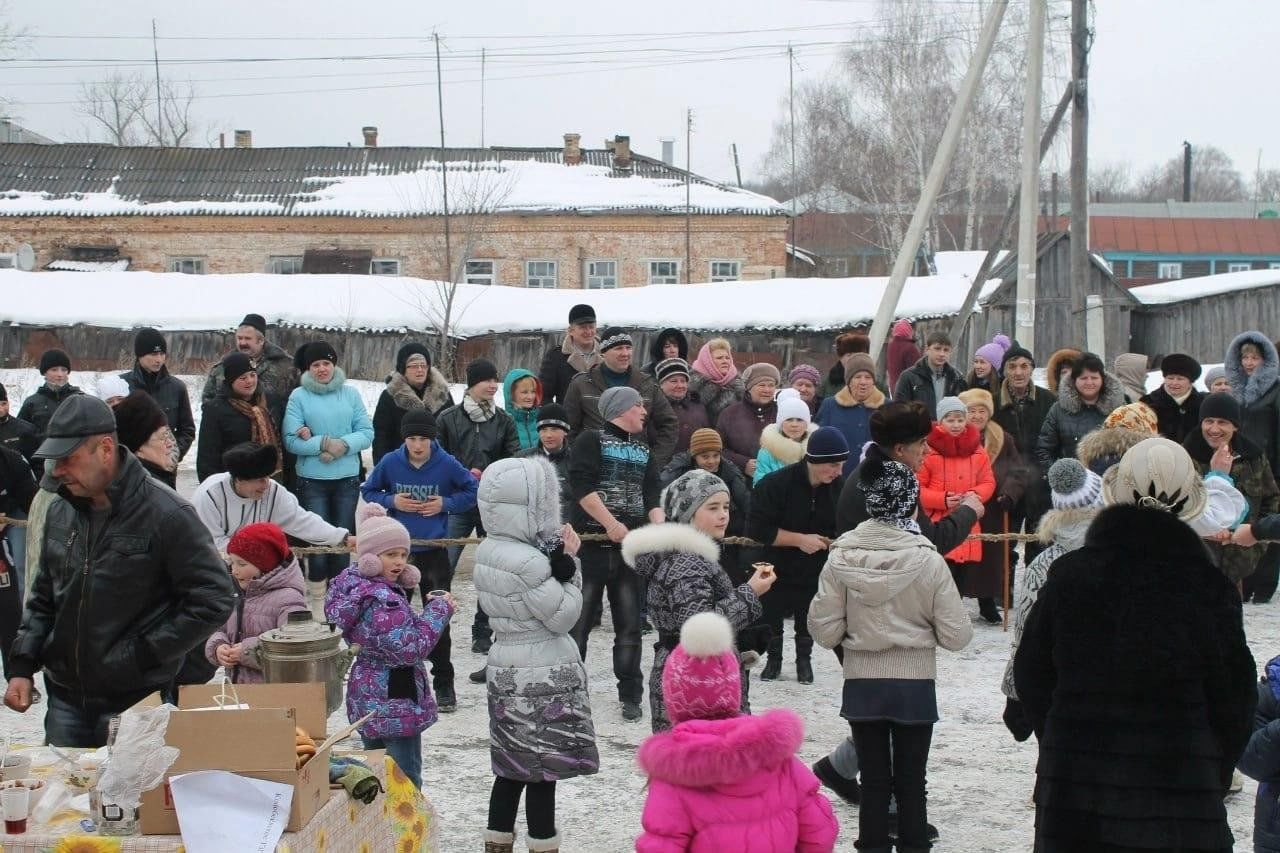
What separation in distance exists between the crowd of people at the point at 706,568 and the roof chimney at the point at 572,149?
32.4 meters

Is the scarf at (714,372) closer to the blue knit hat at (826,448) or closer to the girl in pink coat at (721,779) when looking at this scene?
the blue knit hat at (826,448)

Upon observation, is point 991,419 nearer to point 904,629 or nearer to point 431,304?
point 904,629

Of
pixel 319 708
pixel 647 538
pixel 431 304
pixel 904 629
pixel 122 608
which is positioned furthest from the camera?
pixel 431 304

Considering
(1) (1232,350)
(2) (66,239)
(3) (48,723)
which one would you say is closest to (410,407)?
(3) (48,723)

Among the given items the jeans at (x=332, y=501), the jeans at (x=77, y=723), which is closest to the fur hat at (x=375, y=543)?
the jeans at (x=77, y=723)

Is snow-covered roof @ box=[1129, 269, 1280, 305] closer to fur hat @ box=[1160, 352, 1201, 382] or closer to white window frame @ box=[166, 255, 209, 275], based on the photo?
fur hat @ box=[1160, 352, 1201, 382]

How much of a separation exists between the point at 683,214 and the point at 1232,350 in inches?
1105

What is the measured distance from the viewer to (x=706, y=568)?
5.44 meters

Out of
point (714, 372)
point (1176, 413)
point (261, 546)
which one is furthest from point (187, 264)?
point (261, 546)

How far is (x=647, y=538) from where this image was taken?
5.39m

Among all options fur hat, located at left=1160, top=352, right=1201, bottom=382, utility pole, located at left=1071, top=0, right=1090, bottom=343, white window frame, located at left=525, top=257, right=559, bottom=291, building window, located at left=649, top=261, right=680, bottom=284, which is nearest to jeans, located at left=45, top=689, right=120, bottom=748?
fur hat, located at left=1160, top=352, right=1201, bottom=382

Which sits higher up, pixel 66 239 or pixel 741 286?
pixel 66 239

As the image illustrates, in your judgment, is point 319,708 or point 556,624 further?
point 556,624

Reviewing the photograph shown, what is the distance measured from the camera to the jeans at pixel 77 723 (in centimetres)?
451
